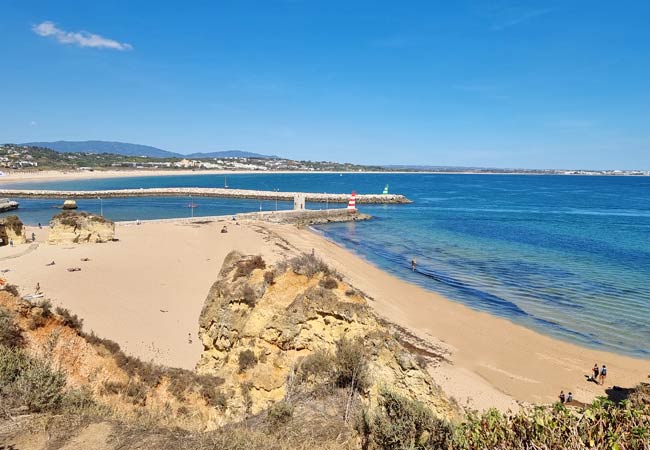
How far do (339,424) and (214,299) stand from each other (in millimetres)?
4777

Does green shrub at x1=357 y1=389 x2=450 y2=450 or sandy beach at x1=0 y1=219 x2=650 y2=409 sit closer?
green shrub at x1=357 y1=389 x2=450 y2=450

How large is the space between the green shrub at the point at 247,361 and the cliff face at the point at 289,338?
0.07ft

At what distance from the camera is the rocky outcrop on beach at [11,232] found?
99.8 ft

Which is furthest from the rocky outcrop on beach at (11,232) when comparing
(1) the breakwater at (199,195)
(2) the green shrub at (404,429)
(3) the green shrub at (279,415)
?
(1) the breakwater at (199,195)

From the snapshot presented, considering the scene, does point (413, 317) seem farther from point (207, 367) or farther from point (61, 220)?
point (61, 220)

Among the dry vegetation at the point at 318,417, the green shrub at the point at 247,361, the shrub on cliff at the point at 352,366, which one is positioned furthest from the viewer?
the green shrub at the point at 247,361

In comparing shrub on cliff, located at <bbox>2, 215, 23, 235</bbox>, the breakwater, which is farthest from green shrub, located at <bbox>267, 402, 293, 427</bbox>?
the breakwater

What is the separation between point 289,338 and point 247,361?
3.25 feet

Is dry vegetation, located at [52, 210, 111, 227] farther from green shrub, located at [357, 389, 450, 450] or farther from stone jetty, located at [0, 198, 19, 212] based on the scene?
stone jetty, located at [0, 198, 19, 212]

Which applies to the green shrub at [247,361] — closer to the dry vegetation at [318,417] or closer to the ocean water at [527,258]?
the dry vegetation at [318,417]

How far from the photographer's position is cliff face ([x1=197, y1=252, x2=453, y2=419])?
26.2 ft

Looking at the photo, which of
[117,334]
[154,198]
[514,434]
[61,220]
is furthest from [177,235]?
[154,198]

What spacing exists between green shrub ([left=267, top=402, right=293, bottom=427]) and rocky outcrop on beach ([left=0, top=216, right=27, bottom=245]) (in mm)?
31829

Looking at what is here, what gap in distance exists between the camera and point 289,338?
347 inches
